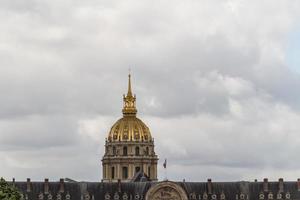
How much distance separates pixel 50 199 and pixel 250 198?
29.2 meters

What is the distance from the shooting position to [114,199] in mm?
199875

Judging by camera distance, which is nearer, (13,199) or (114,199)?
(13,199)

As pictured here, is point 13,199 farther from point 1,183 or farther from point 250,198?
point 250,198

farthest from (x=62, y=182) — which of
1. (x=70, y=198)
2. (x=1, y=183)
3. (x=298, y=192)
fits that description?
(x=1, y=183)

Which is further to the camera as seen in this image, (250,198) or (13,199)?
(250,198)

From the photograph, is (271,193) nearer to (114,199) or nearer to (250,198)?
(250,198)

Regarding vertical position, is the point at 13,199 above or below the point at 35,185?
below

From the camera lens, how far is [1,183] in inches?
5443

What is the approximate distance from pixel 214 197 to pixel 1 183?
66324 mm

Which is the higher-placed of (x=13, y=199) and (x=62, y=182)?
(x=62, y=182)

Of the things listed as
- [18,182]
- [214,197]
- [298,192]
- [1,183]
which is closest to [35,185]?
[18,182]

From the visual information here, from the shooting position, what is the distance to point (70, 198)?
198750 mm

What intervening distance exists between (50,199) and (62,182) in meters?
3.36

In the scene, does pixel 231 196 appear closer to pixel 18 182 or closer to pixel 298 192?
pixel 298 192
